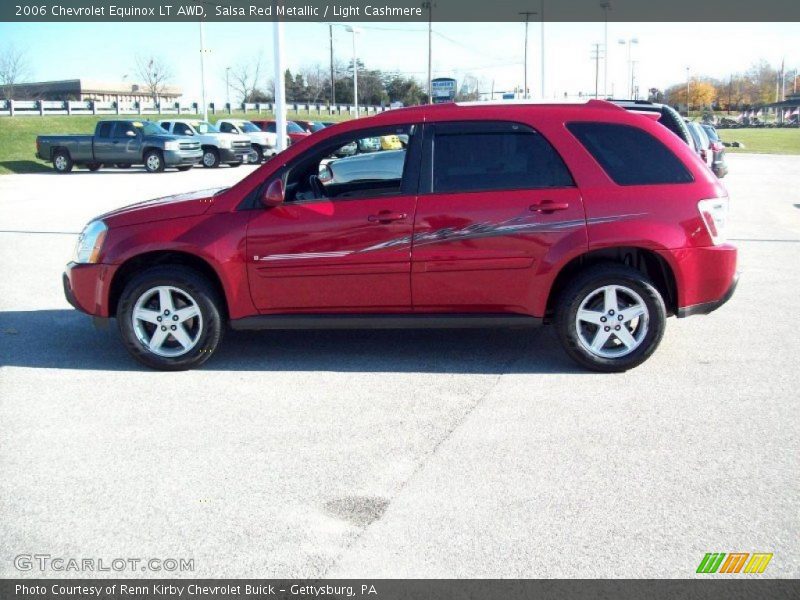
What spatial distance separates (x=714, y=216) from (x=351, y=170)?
103 inches

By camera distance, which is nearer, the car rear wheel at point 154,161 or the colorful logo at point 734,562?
the colorful logo at point 734,562

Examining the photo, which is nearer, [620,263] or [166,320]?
[620,263]

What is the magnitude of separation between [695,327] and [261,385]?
391cm

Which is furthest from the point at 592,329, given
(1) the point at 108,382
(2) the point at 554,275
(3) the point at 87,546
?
(3) the point at 87,546

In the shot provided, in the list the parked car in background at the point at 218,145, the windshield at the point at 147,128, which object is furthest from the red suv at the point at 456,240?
the parked car in background at the point at 218,145

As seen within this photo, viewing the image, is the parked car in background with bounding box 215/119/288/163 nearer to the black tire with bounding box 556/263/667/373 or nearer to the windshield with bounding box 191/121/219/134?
the windshield with bounding box 191/121/219/134

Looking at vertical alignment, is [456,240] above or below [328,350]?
above

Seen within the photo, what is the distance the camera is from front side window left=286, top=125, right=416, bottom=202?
6.39m

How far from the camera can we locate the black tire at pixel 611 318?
6.19 metres

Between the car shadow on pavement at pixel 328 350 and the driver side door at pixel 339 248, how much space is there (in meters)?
0.52

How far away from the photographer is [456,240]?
6.20 meters

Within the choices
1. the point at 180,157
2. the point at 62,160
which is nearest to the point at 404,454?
the point at 180,157

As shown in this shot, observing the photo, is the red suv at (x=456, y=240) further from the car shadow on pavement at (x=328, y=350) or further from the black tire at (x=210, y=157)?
the black tire at (x=210, y=157)

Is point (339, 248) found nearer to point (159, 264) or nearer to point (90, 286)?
point (159, 264)
